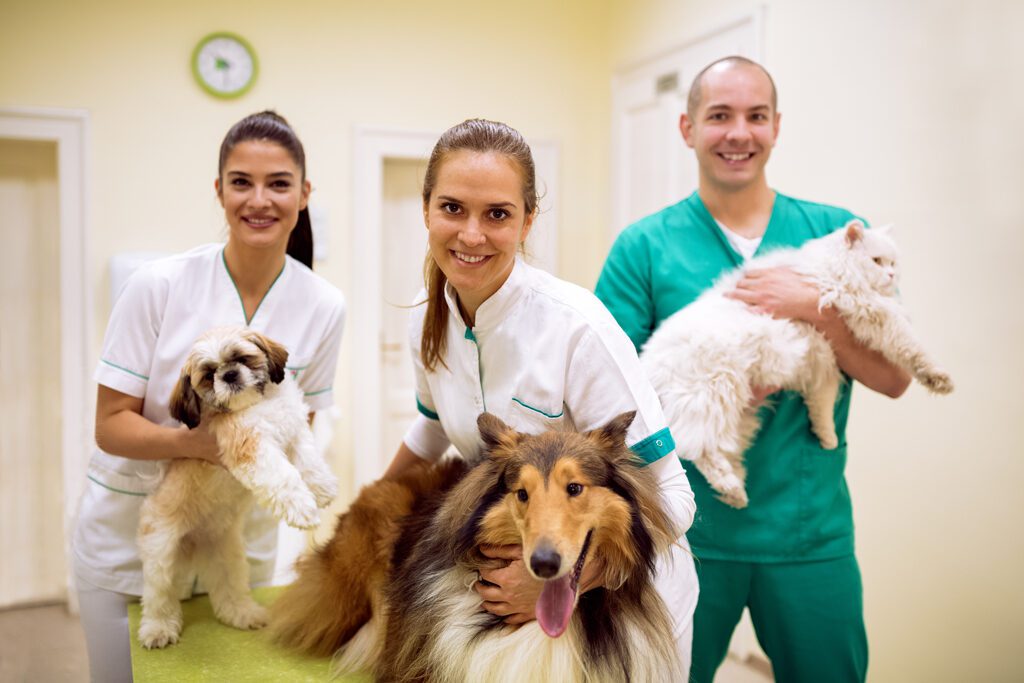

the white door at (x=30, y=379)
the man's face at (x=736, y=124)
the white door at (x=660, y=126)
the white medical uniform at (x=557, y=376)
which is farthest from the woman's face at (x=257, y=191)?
the white door at (x=30, y=379)

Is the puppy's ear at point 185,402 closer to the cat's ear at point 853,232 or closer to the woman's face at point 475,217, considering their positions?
the woman's face at point 475,217

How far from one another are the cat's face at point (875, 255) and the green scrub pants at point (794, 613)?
2.59 ft

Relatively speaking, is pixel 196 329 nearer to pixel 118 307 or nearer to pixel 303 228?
pixel 118 307

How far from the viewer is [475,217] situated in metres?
1.58

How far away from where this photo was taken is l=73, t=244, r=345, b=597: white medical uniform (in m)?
1.96

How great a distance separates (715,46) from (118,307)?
→ 12.2 ft

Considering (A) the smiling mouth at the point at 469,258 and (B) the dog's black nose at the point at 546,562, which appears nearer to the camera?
(B) the dog's black nose at the point at 546,562

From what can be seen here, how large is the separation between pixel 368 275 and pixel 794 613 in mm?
3724

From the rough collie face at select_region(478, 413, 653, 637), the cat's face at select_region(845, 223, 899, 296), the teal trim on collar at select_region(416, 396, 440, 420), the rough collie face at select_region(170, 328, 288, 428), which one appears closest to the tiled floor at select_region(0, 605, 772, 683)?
the cat's face at select_region(845, 223, 899, 296)

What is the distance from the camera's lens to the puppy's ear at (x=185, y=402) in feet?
5.81

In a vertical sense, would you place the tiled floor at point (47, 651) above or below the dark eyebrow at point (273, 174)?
below

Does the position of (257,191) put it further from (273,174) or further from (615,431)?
(615,431)

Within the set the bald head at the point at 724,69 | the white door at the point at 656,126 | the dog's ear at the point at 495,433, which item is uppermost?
the white door at the point at 656,126

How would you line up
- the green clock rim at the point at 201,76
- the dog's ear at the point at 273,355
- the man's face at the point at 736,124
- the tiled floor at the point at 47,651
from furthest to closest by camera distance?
the green clock rim at the point at 201,76
the tiled floor at the point at 47,651
the man's face at the point at 736,124
the dog's ear at the point at 273,355
